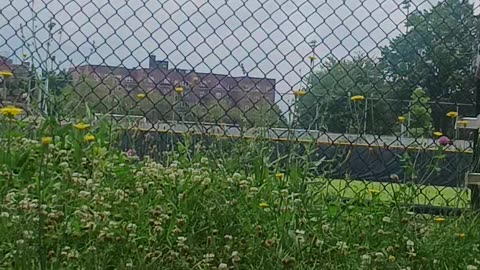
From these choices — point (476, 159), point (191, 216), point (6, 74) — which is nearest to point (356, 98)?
point (476, 159)

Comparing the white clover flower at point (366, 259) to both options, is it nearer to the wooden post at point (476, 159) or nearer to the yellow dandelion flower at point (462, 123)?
the wooden post at point (476, 159)

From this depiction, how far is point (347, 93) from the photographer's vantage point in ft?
7.54

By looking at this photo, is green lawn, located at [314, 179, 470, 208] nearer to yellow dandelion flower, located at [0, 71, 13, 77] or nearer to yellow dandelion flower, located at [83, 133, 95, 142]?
yellow dandelion flower, located at [83, 133, 95, 142]

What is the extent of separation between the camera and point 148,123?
2316mm

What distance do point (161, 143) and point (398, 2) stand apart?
2.82ft

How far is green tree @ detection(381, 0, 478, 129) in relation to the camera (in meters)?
2.26

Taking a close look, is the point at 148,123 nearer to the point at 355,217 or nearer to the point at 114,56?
the point at 114,56

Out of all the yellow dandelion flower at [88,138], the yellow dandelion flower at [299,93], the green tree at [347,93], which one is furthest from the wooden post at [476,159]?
the yellow dandelion flower at [88,138]

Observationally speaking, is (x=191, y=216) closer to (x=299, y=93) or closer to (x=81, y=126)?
(x=81, y=126)

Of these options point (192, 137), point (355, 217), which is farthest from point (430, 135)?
point (192, 137)

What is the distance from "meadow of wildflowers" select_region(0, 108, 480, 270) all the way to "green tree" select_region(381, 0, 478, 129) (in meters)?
0.41

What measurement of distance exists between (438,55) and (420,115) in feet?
0.65

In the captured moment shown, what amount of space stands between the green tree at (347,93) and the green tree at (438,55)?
0.05 metres

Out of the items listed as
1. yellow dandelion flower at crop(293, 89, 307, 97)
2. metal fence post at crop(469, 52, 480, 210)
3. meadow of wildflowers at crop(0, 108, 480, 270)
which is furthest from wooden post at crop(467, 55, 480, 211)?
yellow dandelion flower at crop(293, 89, 307, 97)
